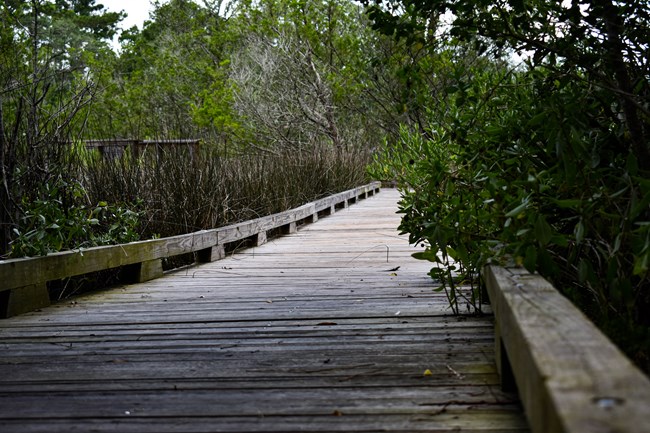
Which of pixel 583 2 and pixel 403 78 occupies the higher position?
pixel 583 2

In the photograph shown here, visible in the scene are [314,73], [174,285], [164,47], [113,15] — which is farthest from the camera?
[113,15]

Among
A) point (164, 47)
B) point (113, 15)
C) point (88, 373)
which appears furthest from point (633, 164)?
point (113, 15)

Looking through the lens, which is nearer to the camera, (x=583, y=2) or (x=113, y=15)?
(x=583, y=2)

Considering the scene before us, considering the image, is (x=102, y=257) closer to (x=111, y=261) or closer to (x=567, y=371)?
(x=111, y=261)

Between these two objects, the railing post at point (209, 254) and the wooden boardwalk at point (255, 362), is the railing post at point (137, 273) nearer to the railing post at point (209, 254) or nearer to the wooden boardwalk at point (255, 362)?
the wooden boardwalk at point (255, 362)

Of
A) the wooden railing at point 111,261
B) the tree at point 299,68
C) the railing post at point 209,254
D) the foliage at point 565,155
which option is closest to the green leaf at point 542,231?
the foliage at point 565,155

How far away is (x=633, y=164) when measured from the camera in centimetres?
184

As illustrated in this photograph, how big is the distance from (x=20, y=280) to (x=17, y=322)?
0.78ft

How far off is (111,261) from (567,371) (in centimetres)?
350

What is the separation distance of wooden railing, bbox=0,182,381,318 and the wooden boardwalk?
12cm

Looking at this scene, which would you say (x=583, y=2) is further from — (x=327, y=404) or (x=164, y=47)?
(x=164, y=47)

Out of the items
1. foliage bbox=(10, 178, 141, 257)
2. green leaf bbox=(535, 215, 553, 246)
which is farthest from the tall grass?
green leaf bbox=(535, 215, 553, 246)

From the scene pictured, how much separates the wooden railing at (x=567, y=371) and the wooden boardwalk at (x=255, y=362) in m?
0.34

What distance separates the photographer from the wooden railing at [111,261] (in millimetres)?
3453
